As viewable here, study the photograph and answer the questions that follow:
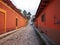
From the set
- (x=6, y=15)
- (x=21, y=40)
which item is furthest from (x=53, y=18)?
(x=6, y=15)

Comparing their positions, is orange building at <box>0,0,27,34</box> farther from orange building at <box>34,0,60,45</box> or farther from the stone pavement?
orange building at <box>34,0,60,45</box>

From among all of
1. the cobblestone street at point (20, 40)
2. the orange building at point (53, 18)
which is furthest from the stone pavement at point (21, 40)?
the orange building at point (53, 18)

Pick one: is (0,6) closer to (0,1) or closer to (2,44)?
(0,1)

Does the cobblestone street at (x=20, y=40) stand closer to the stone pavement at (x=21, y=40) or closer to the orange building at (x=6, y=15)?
the stone pavement at (x=21, y=40)

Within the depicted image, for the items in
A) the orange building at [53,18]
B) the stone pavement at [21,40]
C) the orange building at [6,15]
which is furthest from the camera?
the orange building at [6,15]

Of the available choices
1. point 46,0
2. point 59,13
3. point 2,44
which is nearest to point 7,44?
point 2,44

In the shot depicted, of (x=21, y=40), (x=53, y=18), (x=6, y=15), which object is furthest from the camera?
(x=6, y=15)

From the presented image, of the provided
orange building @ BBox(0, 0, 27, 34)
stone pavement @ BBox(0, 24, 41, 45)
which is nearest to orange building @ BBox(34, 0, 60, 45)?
stone pavement @ BBox(0, 24, 41, 45)

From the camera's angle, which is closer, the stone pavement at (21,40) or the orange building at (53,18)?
the orange building at (53,18)

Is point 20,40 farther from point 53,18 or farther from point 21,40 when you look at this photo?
point 53,18

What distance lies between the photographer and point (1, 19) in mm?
11945

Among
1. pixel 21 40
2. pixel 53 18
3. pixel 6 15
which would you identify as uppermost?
pixel 6 15

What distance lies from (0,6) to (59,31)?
7487mm

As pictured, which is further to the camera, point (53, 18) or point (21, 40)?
point (21, 40)
